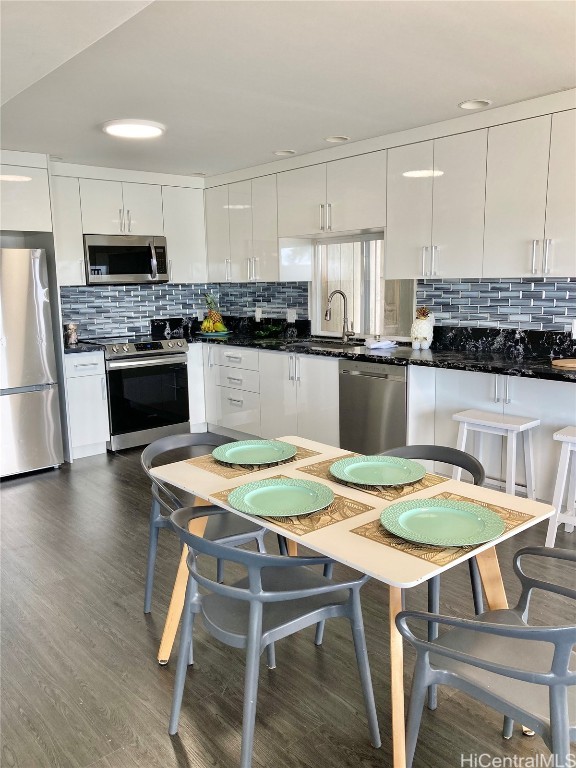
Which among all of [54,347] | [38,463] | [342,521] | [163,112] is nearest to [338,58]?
[163,112]

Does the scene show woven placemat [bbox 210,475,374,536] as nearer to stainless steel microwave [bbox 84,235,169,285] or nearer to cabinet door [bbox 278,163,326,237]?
cabinet door [bbox 278,163,326,237]

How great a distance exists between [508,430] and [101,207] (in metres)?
3.85

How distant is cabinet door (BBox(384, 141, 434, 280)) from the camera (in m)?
4.08

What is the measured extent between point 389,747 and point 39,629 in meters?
1.54

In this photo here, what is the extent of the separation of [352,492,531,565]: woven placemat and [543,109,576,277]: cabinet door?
2106mm

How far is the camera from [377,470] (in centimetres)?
223

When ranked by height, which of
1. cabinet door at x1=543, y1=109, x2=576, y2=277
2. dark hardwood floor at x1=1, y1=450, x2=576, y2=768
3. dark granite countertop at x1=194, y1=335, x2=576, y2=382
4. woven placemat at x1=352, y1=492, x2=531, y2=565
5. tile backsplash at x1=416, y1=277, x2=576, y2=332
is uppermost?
cabinet door at x1=543, y1=109, x2=576, y2=277

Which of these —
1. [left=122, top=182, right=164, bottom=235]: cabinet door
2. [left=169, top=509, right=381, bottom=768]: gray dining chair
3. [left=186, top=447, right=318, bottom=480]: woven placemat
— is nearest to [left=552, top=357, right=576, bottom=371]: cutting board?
[left=186, top=447, right=318, bottom=480]: woven placemat

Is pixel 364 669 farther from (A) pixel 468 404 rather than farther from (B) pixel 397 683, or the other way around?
(A) pixel 468 404

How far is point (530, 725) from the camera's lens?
1.40 meters

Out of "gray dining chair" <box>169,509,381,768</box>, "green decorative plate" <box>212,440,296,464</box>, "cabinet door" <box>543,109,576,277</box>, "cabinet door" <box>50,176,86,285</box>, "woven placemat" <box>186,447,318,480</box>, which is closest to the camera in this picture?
→ "gray dining chair" <box>169,509,381,768</box>

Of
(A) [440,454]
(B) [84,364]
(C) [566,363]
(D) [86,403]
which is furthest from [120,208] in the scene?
(A) [440,454]

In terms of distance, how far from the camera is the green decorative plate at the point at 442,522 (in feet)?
5.36

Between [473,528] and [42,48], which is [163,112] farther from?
[473,528]
